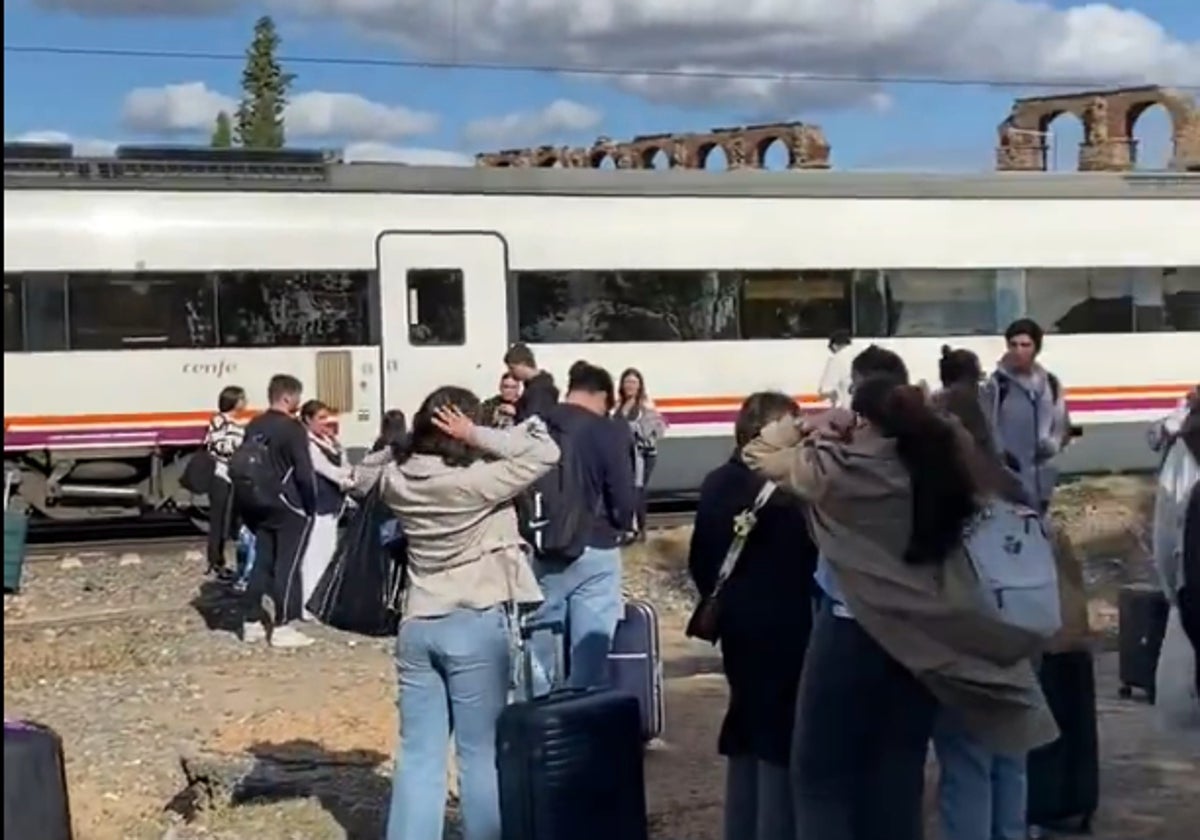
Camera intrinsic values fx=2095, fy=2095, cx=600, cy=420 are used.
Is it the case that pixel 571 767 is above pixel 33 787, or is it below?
below

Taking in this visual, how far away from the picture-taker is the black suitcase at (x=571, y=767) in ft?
21.4

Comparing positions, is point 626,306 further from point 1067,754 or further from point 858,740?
point 858,740

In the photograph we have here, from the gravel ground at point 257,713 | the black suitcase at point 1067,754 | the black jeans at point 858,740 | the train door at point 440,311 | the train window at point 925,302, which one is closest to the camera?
the black jeans at point 858,740

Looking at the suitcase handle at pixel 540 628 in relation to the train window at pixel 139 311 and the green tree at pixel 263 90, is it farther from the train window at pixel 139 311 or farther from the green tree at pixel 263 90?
the green tree at pixel 263 90

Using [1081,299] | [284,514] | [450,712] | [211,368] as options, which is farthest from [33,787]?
[1081,299]

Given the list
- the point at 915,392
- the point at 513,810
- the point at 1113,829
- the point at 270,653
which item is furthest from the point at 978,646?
the point at 270,653

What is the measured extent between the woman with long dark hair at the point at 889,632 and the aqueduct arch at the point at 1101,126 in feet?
136

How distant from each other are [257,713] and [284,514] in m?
1.90

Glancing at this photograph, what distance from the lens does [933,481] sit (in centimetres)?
539

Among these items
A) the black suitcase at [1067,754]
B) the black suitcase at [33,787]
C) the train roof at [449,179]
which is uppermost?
the train roof at [449,179]

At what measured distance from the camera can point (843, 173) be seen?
21766 millimetres

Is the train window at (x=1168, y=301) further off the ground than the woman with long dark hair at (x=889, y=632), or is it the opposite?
the train window at (x=1168, y=301)

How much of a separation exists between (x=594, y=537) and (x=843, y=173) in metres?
13.6

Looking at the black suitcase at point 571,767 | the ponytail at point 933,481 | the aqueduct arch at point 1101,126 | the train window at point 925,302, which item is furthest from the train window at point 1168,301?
the aqueduct arch at point 1101,126
